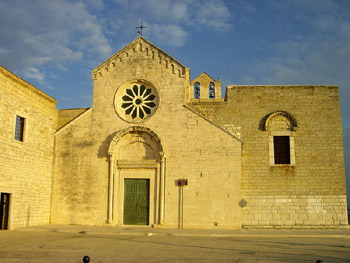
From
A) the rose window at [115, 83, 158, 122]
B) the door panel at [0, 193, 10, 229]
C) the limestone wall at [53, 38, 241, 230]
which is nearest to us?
the door panel at [0, 193, 10, 229]

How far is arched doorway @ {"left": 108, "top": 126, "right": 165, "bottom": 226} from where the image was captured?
19.6 m

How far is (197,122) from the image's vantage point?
20.0m

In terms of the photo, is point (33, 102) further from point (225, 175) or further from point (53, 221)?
point (225, 175)

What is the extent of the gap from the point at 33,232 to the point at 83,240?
12.9ft

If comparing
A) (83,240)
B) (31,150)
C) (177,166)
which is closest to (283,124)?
(177,166)

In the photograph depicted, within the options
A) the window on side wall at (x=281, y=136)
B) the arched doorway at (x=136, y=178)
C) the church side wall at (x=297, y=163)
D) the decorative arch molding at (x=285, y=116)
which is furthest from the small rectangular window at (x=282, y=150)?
the arched doorway at (x=136, y=178)

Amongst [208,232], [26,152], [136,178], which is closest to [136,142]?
[136,178]

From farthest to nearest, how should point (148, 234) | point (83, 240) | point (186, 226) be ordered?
point (186, 226)
point (148, 234)
point (83, 240)

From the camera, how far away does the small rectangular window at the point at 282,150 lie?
19.8 meters

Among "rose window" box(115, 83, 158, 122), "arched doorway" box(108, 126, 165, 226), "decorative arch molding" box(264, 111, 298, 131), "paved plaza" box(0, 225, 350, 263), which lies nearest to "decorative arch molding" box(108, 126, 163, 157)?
"arched doorway" box(108, 126, 165, 226)

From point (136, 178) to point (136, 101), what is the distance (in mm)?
4267

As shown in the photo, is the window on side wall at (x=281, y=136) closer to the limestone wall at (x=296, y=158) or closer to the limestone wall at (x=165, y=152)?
the limestone wall at (x=296, y=158)

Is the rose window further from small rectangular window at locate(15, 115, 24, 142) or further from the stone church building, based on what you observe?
small rectangular window at locate(15, 115, 24, 142)

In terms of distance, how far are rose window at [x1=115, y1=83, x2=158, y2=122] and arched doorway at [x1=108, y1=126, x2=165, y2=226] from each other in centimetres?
113
